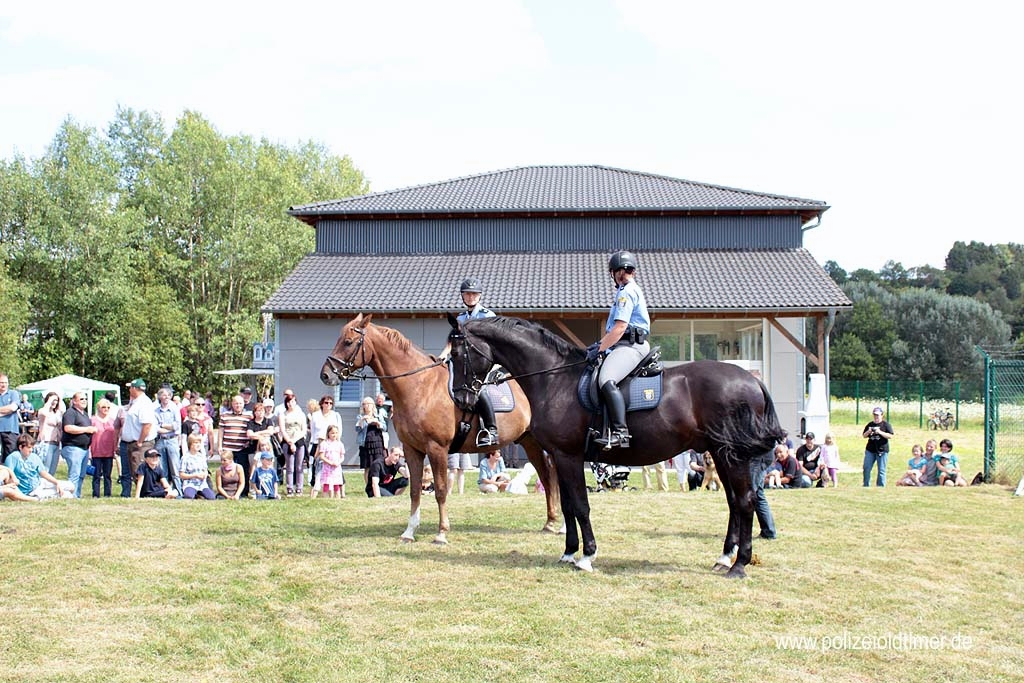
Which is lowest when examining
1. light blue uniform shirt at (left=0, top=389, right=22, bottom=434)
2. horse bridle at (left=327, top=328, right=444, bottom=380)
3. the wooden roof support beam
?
light blue uniform shirt at (left=0, top=389, right=22, bottom=434)

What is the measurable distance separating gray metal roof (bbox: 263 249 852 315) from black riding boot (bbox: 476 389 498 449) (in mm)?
15539

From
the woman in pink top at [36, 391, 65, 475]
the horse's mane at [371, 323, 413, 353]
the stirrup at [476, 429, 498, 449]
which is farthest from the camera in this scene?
the woman in pink top at [36, 391, 65, 475]

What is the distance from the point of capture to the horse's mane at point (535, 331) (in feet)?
28.6

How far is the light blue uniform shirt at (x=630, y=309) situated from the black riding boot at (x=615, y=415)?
0.59 meters

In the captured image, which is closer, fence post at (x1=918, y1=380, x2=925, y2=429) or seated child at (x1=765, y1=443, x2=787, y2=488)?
seated child at (x1=765, y1=443, x2=787, y2=488)

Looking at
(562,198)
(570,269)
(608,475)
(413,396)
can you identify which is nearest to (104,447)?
(413,396)

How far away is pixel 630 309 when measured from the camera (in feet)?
27.1

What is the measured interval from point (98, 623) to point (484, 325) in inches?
165

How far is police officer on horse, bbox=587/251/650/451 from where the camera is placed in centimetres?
816

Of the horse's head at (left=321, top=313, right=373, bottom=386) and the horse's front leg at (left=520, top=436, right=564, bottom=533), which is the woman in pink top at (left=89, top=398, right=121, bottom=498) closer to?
the horse's head at (left=321, top=313, right=373, bottom=386)

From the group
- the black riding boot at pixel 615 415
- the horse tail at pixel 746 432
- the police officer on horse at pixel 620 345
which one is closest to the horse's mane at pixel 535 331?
the police officer on horse at pixel 620 345

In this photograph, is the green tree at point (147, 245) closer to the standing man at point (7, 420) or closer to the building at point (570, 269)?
the building at point (570, 269)

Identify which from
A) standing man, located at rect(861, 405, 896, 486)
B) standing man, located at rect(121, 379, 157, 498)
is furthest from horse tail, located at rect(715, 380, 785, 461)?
standing man, located at rect(861, 405, 896, 486)

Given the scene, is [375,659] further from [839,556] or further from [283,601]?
[839,556]
